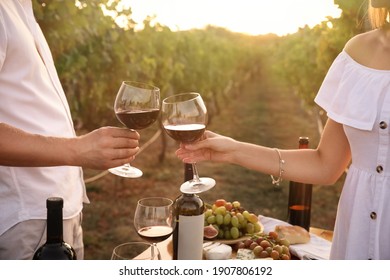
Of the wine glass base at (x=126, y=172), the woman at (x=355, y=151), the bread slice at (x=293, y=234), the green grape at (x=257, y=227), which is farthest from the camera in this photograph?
the green grape at (x=257, y=227)

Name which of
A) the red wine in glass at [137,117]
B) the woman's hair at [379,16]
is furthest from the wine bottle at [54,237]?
the woman's hair at [379,16]

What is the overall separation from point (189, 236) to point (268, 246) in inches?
19.5

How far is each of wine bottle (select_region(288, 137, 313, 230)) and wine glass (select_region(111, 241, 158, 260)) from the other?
3.23 feet

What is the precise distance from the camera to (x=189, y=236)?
188 centimetres

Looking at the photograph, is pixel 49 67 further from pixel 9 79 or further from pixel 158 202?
pixel 158 202

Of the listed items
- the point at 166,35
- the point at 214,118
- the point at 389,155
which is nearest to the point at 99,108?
the point at 166,35

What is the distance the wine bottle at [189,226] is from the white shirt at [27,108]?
1.63 feet

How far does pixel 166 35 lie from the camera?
30.8 ft

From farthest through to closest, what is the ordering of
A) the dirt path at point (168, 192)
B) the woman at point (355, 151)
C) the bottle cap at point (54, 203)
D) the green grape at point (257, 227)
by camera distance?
1. the dirt path at point (168, 192)
2. the green grape at point (257, 227)
3. the woman at point (355, 151)
4. the bottle cap at point (54, 203)

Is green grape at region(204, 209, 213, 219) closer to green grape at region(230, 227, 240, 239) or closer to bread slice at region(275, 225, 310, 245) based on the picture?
green grape at region(230, 227, 240, 239)

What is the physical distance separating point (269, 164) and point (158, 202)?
0.53 m

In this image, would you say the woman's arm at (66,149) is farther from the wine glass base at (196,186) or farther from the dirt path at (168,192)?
the dirt path at (168,192)

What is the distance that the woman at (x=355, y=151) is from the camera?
1829 mm

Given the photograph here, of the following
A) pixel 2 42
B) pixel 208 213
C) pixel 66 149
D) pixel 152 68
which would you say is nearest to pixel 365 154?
pixel 208 213
